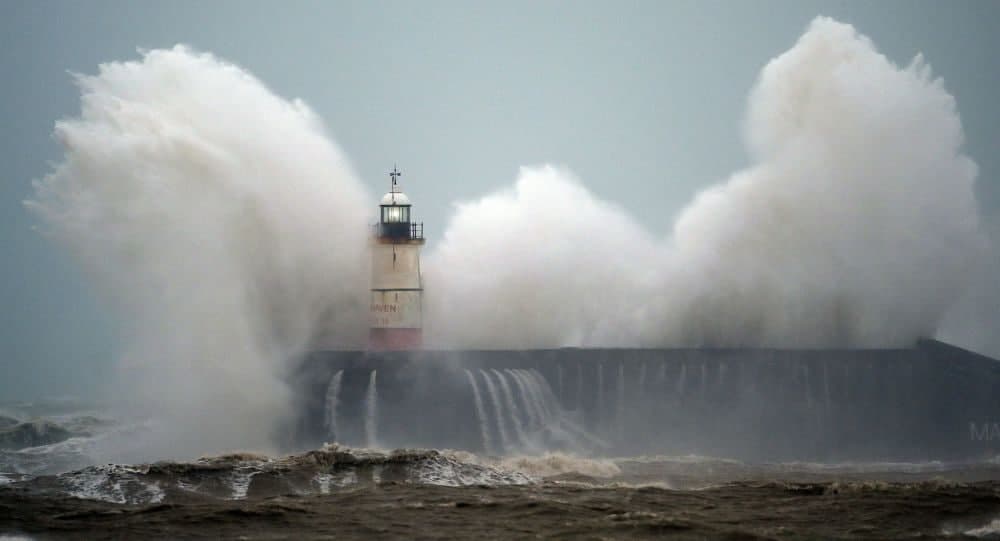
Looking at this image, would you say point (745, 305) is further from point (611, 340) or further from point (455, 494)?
point (455, 494)

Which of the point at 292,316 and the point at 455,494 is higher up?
the point at 292,316

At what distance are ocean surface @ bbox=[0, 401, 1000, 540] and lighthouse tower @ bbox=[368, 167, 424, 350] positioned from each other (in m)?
16.2

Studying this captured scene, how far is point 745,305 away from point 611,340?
5.34 metres

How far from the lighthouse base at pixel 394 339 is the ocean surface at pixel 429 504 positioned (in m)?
15.9

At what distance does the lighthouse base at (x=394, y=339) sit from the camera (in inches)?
1854

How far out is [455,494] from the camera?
2505cm

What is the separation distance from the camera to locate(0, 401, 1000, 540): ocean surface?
847 inches

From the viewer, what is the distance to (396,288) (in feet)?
156

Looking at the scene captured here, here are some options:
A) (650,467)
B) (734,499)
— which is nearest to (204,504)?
(734,499)

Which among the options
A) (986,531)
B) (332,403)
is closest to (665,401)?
(332,403)

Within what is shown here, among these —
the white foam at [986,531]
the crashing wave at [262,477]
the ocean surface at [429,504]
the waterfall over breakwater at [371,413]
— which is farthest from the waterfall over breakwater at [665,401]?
the white foam at [986,531]

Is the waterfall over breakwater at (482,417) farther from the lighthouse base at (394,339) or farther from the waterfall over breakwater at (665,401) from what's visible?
the lighthouse base at (394,339)

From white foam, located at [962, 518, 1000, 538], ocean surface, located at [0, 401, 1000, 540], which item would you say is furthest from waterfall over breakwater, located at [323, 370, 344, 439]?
white foam, located at [962, 518, 1000, 538]

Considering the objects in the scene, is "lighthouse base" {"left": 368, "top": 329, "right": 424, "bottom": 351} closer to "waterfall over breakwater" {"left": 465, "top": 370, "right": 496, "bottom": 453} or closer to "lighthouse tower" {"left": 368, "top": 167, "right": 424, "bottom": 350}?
"lighthouse tower" {"left": 368, "top": 167, "right": 424, "bottom": 350}
